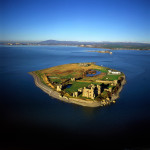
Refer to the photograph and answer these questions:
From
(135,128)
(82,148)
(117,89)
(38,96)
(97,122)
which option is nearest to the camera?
(82,148)

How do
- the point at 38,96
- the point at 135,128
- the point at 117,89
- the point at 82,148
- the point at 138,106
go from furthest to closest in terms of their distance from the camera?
the point at 117,89, the point at 38,96, the point at 138,106, the point at 135,128, the point at 82,148

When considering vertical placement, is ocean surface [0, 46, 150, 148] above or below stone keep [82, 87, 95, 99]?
below

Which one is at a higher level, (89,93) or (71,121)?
(89,93)

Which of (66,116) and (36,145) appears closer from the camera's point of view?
(36,145)

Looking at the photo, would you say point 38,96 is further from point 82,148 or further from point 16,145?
point 82,148

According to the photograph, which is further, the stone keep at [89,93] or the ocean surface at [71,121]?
the stone keep at [89,93]

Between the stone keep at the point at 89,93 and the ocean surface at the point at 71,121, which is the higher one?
the stone keep at the point at 89,93

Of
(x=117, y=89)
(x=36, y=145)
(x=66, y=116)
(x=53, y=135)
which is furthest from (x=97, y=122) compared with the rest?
(x=117, y=89)

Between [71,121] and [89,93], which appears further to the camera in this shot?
[89,93]

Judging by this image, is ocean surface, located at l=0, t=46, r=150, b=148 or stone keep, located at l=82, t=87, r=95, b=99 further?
stone keep, located at l=82, t=87, r=95, b=99

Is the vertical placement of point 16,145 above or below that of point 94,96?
below
